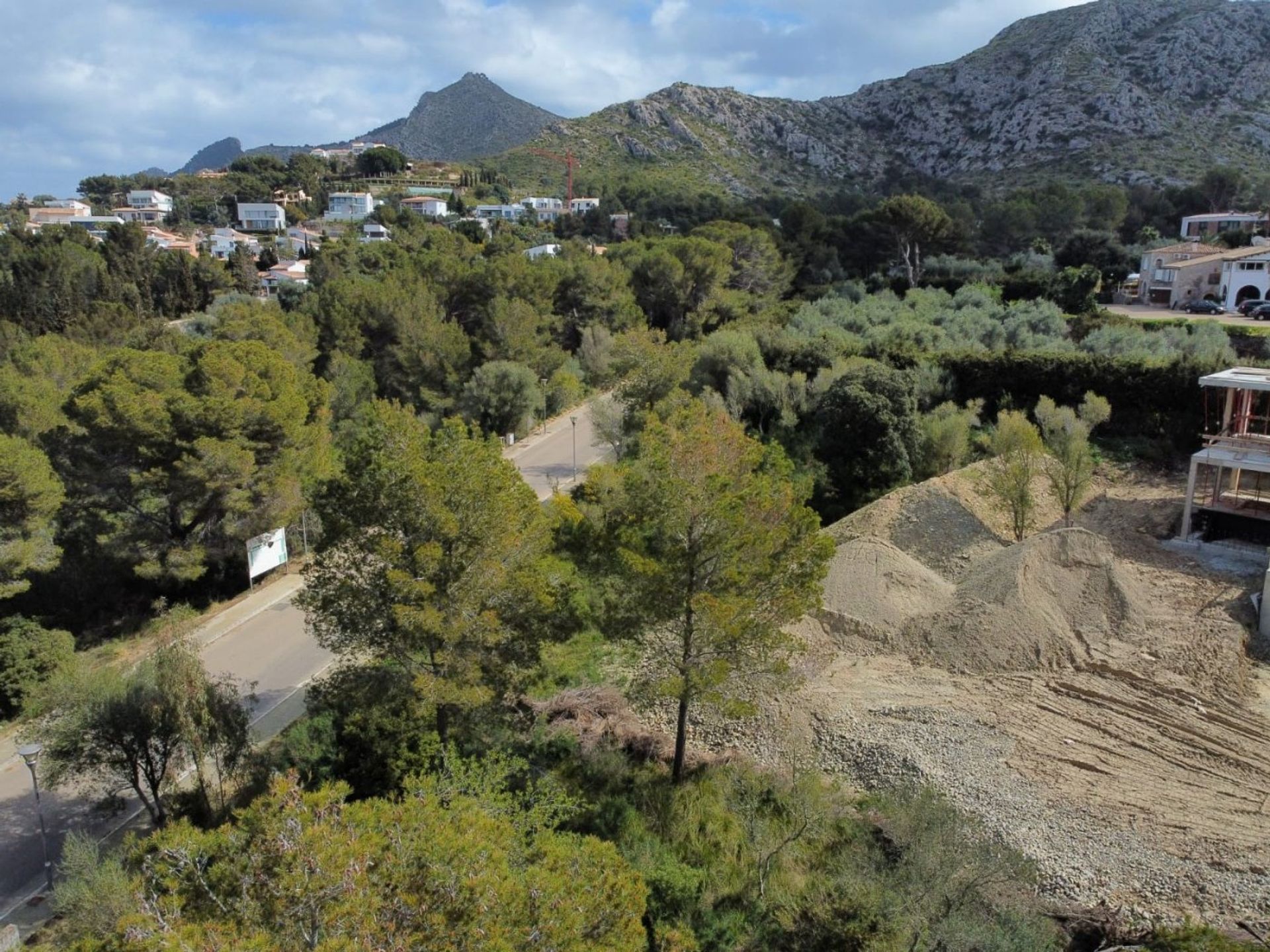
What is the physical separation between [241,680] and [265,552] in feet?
14.7

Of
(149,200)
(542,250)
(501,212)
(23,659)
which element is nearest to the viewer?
(23,659)

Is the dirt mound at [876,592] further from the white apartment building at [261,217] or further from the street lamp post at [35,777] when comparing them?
the white apartment building at [261,217]

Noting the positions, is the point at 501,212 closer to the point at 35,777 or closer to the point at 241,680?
the point at 241,680

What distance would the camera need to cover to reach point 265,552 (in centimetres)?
1839

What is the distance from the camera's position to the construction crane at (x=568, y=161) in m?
93.9

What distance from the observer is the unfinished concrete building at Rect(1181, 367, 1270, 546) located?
17062mm

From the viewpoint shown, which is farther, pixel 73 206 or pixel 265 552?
pixel 73 206

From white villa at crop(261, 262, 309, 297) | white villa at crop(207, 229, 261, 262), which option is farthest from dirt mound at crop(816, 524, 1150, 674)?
white villa at crop(207, 229, 261, 262)

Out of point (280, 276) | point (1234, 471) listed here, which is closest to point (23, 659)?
point (1234, 471)

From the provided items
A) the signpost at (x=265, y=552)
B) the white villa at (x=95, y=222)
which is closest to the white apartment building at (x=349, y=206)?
the white villa at (x=95, y=222)

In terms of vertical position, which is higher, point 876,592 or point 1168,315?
point 1168,315

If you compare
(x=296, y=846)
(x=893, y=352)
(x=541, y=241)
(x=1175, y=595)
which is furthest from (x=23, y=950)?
(x=541, y=241)

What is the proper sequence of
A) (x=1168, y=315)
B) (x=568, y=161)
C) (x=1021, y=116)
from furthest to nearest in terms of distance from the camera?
(x=568, y=161) → (x=1021, y=116) → (x=1168, y=315)

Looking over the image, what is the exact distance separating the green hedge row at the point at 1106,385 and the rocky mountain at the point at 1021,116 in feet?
175
